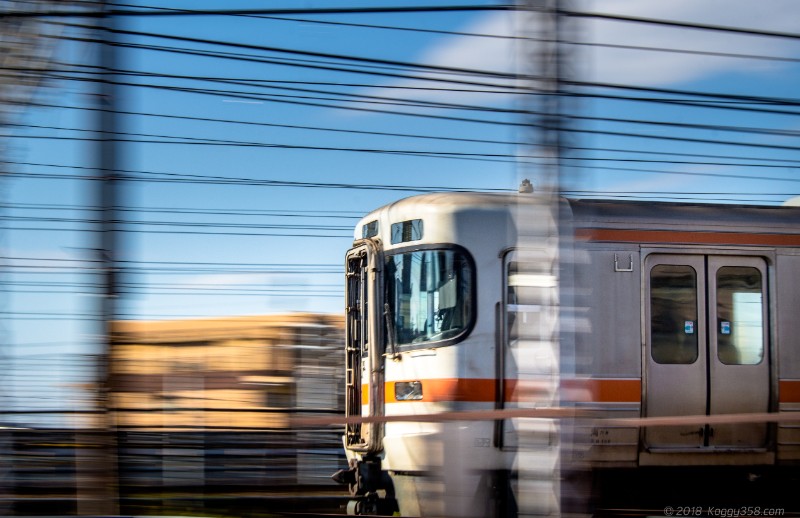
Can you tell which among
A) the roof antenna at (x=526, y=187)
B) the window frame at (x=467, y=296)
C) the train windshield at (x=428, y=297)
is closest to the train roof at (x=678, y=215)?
the window frame at (x=467, y=296)

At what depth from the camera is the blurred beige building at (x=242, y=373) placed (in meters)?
6.59

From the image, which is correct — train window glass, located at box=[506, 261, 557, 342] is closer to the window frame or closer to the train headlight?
the window frame

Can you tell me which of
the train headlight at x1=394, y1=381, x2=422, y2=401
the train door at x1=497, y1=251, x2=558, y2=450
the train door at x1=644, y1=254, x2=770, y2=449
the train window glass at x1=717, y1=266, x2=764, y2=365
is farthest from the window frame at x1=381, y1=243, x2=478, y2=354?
the train door at x1=497, y1=251, x2=558, y2=450

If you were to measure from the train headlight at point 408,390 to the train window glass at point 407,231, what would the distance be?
1202 mm

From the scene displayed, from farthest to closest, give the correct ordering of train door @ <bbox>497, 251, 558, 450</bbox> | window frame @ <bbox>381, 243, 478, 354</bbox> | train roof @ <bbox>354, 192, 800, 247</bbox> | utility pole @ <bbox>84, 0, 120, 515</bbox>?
train roof @ <bbox>354, 192, 800, 247</bbox>
window frame @ <bbox>381, 243, 478, 354</bbox>
utility pole @ <bbox>84, 0, 120, 515</bbox>
train door @ <bbox>497, 251, 558, 450</bbox>

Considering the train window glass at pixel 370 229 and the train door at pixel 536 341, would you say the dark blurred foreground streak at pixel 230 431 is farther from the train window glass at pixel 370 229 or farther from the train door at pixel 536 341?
the train door at pixel 536 341

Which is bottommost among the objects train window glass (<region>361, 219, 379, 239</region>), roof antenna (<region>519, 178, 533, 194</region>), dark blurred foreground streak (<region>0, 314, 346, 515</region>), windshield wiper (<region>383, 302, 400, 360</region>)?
dark blurred foreground streak (<region>0, 314, 346, 515</region>)

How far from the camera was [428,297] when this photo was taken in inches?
283

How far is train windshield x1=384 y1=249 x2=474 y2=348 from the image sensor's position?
704 cm

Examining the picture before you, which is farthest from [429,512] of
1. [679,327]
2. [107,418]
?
[679,327]

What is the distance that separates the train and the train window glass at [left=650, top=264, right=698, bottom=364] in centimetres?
1

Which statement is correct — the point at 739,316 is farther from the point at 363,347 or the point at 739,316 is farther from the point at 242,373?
the point at 242,373

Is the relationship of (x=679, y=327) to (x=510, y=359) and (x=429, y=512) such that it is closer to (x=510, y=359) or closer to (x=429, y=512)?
(x=510, y=359)

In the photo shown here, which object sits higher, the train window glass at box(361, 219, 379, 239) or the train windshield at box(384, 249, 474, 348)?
the train window glass at box(361, 219, 379, 239)
